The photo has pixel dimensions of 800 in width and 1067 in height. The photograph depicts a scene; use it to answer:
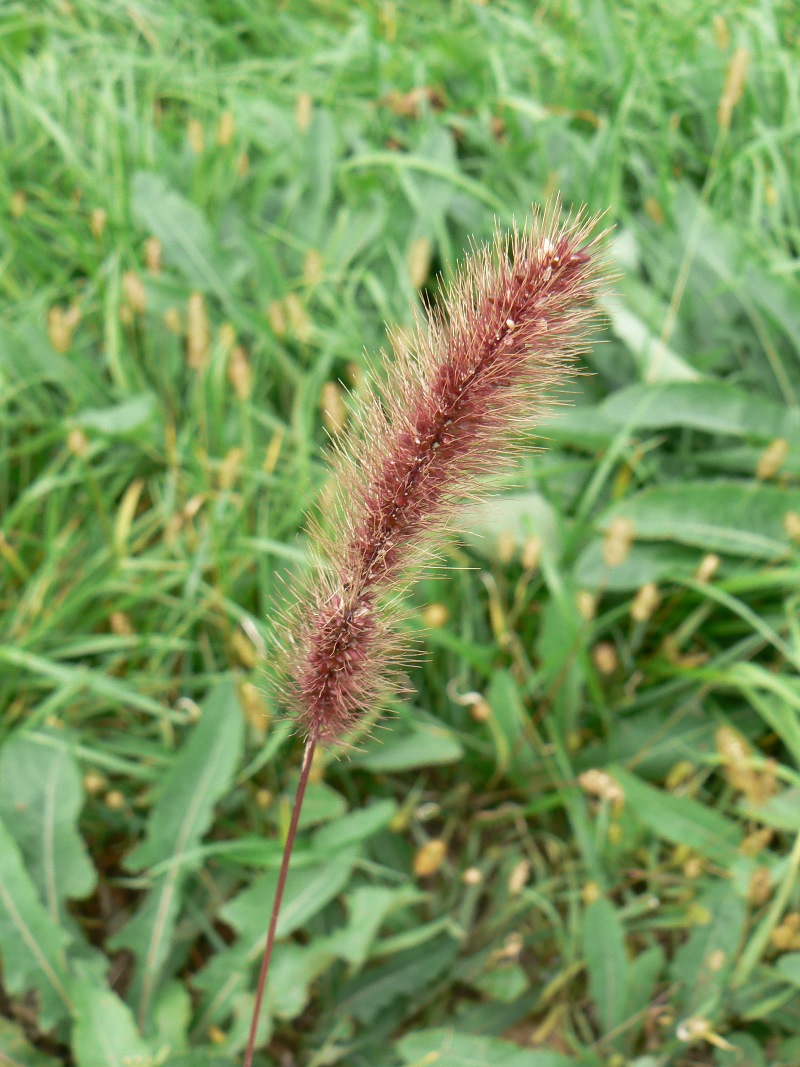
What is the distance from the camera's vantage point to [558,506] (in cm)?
224

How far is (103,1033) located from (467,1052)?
0.63m

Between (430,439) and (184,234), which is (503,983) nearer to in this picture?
(430,439)

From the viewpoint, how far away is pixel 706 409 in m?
2.33

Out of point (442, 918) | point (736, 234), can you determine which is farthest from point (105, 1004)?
point (736, 234)

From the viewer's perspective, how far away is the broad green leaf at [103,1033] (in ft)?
5.17

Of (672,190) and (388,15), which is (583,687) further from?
(388,15)

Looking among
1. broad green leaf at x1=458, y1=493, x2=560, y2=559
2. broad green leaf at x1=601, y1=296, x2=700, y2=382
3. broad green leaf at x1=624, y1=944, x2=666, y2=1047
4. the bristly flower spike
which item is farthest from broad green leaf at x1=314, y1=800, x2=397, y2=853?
broad green leaf at x1=601, y1=296, x2=700, y2=382

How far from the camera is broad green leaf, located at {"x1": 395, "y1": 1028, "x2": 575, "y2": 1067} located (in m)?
1.69

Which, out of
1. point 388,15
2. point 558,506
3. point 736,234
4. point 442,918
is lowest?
point 442,918

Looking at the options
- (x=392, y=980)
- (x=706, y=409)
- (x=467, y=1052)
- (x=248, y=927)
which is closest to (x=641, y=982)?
(x=467, y=1052)

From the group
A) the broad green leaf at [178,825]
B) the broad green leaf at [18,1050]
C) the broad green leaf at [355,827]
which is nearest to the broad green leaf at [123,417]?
the broad green leaf at [178,825]

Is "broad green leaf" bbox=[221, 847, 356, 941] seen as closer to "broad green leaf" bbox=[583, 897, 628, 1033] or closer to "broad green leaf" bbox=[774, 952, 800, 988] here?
"broad green leaf" bbox=[583, 897, 628, 1033]

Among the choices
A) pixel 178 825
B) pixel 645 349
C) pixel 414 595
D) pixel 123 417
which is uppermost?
pixel 123 417

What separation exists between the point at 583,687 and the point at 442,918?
1.99ft
